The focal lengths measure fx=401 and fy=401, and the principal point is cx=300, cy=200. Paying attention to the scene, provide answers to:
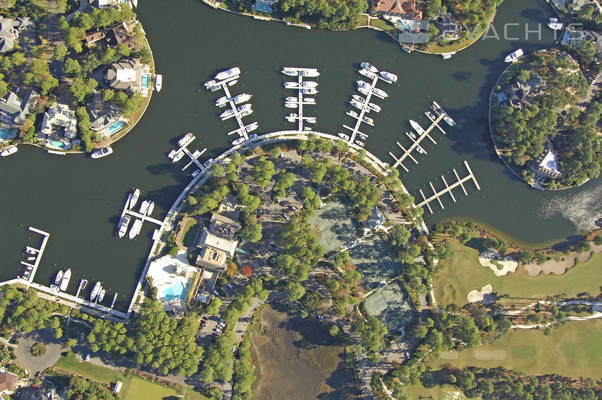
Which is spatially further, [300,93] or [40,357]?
[300,93]

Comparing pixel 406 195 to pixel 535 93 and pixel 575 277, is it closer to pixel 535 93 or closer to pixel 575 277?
pixel 535 93

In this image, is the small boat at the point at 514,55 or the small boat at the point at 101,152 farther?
the small boat at the point at 514,55

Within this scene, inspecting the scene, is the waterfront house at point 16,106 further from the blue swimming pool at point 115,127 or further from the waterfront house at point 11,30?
the blue swimming pool at point 115,127

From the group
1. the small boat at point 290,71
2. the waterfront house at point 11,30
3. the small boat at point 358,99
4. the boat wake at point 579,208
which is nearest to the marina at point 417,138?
the small boat at point 358,99

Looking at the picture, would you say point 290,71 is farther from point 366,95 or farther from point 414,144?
point 414,144

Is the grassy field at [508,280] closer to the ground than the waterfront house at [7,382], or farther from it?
farther from it

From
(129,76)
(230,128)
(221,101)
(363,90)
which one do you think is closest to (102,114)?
(129,76)
